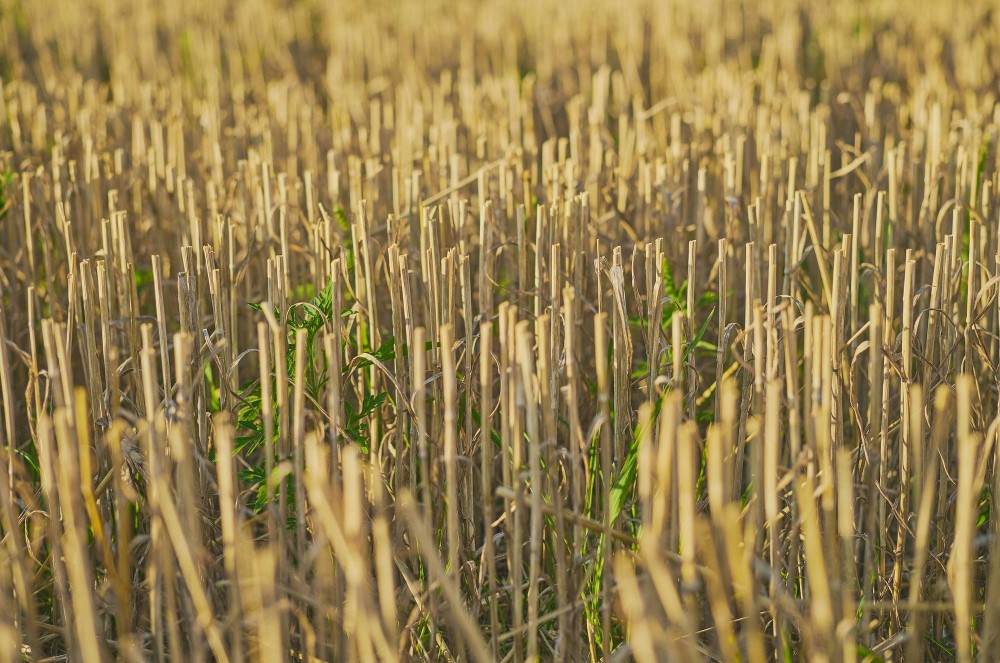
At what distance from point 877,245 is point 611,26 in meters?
3.51

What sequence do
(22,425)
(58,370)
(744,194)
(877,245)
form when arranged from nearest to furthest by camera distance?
(58,370)
(877,245)
(22,425)
(744,194)

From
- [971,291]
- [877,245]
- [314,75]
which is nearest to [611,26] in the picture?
[314,75]

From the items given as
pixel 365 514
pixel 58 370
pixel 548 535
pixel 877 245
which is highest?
pixel 58 370

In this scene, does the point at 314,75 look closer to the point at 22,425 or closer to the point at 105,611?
the point at 22,425

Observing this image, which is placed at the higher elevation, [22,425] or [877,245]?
[877,245]

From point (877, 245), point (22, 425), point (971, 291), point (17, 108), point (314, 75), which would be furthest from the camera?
point (314, 75)

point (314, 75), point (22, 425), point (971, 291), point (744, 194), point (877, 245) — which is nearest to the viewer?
point (971, 291)

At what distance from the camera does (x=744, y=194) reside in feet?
8.09

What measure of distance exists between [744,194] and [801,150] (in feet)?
0.62

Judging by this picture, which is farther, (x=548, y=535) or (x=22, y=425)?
(x=22, y=425)

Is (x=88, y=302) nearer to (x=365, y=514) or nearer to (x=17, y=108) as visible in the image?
(x=365, y=514)

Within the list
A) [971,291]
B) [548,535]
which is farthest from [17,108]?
[971,291]

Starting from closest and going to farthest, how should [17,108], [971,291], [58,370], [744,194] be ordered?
[58,370] → [971,291] → [744,194] → [17,108]

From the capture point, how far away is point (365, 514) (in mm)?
1380
